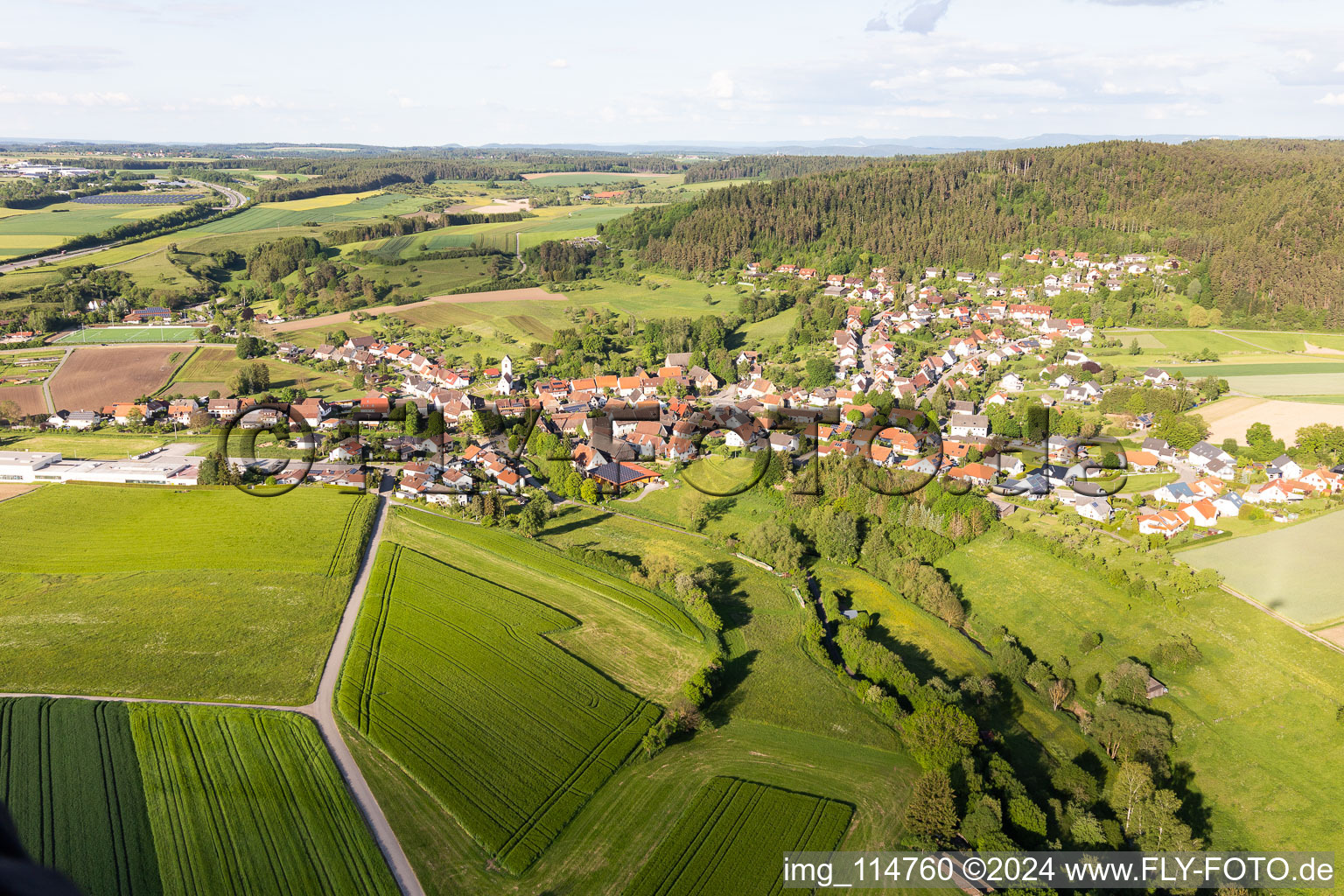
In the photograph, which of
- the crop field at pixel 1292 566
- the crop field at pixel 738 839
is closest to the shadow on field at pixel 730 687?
the crop field at pixel 738 839

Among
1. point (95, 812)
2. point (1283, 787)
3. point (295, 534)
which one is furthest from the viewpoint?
point (295, 534)

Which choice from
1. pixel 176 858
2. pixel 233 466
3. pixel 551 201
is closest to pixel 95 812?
pixel 176 858

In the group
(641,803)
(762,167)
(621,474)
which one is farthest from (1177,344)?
(762,167)

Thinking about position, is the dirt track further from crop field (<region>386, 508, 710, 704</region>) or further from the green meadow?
the green meadow

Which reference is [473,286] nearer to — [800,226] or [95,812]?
[800,226]

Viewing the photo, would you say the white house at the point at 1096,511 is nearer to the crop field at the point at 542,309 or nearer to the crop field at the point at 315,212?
the crop field at the point at 542,309

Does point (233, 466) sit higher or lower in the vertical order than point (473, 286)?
lower

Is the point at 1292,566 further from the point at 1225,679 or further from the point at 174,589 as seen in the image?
the point at 174,589
